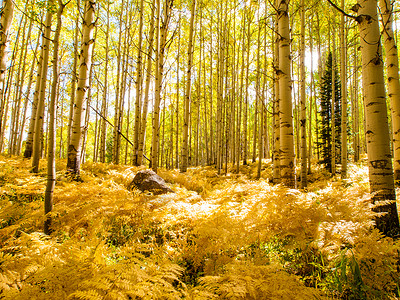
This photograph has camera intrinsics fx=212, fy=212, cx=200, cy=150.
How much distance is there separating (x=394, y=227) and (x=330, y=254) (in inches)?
46.5

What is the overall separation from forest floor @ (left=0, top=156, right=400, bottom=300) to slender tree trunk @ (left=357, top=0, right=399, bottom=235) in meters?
0.22

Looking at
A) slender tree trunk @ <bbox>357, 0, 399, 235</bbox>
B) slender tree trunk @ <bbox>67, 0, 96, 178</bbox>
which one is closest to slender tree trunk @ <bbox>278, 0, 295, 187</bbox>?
slender tree trunk @ <bbox>357, 0, 399, 235</bbox>

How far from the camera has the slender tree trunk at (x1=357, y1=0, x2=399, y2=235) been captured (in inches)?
97.2

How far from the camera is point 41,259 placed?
169 cm

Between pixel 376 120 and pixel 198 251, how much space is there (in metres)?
2.60

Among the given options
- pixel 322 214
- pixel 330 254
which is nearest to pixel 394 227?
pixel 322 214

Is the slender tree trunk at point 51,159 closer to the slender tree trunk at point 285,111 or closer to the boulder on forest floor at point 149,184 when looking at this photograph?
the boulder on forest floor at point 149,184

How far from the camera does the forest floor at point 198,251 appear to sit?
4.66 ft

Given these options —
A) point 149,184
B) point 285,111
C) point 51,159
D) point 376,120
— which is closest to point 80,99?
point 149,184

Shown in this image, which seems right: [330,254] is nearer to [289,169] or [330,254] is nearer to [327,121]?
[289,169]

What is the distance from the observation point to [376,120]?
8.38 feet

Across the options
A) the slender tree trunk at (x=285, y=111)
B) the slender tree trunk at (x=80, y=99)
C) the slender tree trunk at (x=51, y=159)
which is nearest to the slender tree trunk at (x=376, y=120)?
the slender tree trunk at (x=285, y=111)

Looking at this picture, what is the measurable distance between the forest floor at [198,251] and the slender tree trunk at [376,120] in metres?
→ 0.22

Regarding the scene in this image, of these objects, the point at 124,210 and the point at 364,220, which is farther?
the point at 124,210
